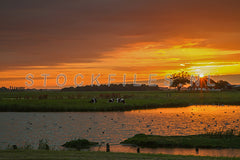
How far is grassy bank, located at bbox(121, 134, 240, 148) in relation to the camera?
23.8 metres

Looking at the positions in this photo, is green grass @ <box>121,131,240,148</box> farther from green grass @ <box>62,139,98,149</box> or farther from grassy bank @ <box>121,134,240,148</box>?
green grass @ <box>62,139,98,149</box>

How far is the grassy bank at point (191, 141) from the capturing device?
78.0 ft

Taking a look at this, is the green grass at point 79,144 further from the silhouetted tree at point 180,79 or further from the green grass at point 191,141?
the silhouetted tree at point 180,79

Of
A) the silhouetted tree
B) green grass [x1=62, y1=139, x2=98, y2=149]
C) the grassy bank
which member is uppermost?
the silhouetted tree

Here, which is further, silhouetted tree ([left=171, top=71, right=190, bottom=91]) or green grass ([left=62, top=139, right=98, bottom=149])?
silhouetted tree ([left=171, top=71, right=190, bottom=91])

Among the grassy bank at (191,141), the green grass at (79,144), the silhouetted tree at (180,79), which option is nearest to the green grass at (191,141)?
the grassy bank at (191,141)

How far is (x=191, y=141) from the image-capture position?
24516 millimetres

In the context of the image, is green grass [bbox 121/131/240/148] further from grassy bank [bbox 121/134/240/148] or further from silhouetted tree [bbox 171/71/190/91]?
silhouetted tree [bbox 171/71/190/91]

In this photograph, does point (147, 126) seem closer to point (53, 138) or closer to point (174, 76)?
point (53, 138)

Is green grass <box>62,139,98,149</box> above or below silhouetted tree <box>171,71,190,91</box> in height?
below

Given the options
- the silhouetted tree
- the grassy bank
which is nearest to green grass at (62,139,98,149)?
the grassy bank

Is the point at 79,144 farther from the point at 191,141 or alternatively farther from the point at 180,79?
the point at 180,79

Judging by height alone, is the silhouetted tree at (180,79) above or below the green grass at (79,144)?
above

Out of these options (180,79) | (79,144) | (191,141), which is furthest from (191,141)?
(180,79)
